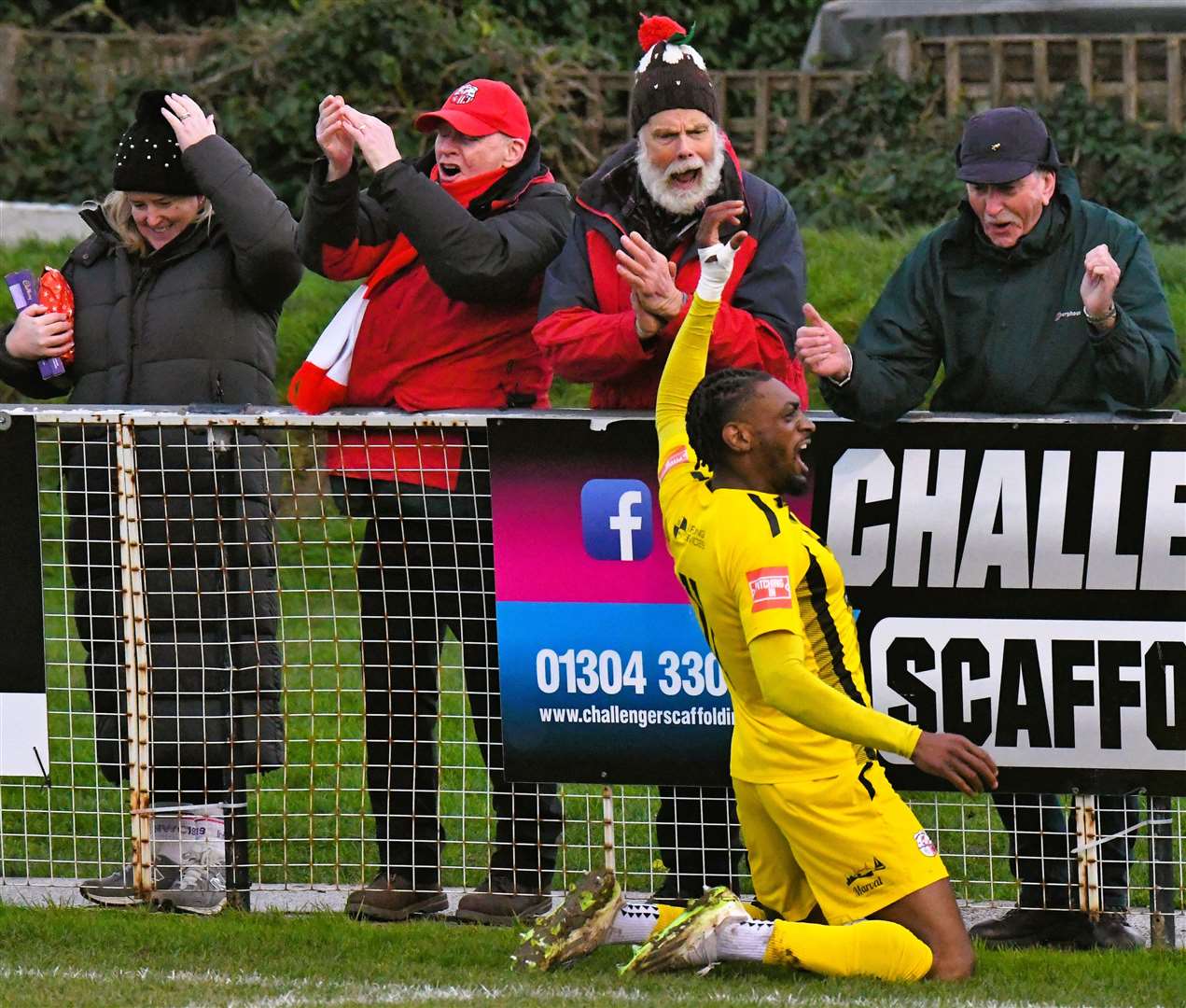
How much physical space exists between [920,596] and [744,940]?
1.12m

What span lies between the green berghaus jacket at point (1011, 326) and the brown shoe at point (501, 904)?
1730 mm

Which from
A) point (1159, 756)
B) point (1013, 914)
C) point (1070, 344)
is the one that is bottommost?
point (1013, 914)

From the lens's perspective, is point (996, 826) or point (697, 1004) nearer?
point (697, 1004)

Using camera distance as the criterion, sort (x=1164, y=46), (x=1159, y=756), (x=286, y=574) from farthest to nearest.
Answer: (x=1164, y=46)
(x=286, y=574)
(x=1159, y=756)

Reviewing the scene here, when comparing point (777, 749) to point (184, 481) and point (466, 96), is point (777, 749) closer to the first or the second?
point (184, 481)

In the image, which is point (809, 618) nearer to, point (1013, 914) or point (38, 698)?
point (1013, 914)

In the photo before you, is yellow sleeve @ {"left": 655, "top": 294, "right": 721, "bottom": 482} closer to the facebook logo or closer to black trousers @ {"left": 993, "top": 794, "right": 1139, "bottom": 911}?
the facebook logo

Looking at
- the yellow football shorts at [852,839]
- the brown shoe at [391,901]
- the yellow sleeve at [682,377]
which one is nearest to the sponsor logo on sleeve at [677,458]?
the yellow sleeve at [682,377]

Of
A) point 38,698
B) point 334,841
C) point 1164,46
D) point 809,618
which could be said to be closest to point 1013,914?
point 809,618

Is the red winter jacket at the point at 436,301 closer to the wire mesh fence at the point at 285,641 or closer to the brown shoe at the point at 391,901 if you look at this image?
the wire mesh fence at the point at 285,641

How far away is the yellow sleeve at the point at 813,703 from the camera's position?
5.48 metres

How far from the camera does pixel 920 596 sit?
20.6ft

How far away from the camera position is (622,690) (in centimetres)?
644

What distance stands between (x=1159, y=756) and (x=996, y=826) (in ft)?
3.51
